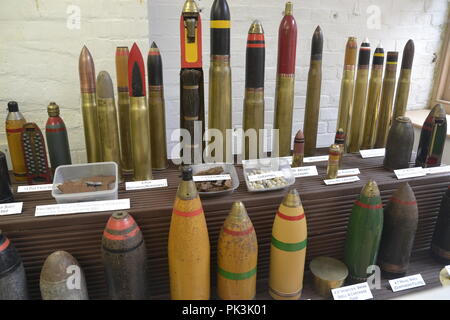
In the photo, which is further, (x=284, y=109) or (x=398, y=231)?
(x=284, y=109)

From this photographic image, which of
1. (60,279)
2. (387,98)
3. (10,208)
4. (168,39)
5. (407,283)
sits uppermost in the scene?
(168,39)

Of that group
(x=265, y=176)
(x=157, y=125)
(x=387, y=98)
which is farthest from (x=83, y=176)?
(x=387, y=98)

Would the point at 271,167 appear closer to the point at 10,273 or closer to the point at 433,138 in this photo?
the point at 433,138

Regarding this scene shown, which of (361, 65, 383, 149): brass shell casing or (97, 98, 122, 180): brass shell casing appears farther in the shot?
(361, 65, 383, 149): brass shell casing

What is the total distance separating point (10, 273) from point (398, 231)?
0.93 metres

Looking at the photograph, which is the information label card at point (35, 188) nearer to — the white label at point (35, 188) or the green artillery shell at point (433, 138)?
the white label at point (35, 188)

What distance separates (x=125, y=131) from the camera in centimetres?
104

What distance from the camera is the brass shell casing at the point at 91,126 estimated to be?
972mm

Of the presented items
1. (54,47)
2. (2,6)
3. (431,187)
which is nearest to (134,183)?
(54,47)

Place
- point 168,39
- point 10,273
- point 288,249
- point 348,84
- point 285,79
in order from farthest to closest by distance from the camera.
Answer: point 168,39
point 348,84
point 285,79
point 288,249
point 10,273

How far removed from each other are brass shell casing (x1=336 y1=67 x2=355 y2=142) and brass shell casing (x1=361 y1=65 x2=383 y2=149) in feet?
0.25

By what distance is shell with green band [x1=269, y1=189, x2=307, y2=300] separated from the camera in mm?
833

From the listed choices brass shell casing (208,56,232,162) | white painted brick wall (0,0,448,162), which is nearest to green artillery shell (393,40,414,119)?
white painted brick wall (0,0,448,162)

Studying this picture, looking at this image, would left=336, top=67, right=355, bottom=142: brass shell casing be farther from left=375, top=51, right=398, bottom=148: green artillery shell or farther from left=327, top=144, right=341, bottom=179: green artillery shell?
left=327, top=144, right=341, bottom=179: green artillery shell
